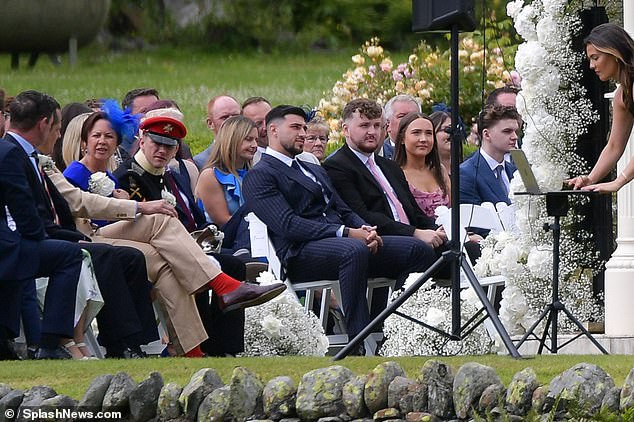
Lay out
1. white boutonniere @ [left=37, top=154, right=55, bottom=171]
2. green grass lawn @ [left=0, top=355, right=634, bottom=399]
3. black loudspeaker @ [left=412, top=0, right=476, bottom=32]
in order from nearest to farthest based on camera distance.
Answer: green grass lawn @ [left=0, top=355, right=634, bottom=399] → black loudspeaker @ [left=412, top=0, right=476, bottom=32] → white boutonniere @ [left=37, top=154, right=55, bottom=171]

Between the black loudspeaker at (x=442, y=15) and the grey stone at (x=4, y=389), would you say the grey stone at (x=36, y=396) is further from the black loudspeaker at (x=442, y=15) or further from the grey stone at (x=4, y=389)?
the black loudspeaker at (x=442, y=15)

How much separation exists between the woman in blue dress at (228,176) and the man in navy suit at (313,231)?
429mm

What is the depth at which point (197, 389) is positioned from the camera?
8.88 m

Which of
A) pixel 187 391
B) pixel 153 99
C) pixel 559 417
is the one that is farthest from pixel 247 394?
pixel 153 99

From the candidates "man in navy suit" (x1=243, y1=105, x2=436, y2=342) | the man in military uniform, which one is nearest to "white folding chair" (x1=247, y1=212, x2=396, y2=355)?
"man in navy suit" (x1=243, y1=105, x2=436, y2=342)

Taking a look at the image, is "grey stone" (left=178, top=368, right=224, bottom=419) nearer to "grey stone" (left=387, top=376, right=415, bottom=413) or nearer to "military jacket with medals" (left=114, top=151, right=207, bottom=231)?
"grey stone" (left=387, top=376, right=415, bottom=413)

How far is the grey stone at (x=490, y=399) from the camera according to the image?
8445 mm

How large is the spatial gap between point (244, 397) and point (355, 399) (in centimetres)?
55

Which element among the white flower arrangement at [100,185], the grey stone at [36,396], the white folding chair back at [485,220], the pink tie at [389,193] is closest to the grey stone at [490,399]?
the grey stone at [36,396]

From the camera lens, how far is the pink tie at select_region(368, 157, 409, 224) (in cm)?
1348

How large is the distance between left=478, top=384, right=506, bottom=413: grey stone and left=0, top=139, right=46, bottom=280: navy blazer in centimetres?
333

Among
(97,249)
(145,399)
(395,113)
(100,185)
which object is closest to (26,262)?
(97,249)

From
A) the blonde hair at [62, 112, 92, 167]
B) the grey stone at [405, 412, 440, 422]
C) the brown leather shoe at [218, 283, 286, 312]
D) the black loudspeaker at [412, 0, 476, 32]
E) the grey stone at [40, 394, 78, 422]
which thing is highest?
the black loudspeaker at [412, 0, 476, 32]

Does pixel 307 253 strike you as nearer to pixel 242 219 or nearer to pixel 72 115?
pixel 242 219
